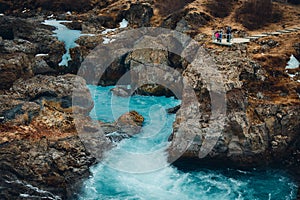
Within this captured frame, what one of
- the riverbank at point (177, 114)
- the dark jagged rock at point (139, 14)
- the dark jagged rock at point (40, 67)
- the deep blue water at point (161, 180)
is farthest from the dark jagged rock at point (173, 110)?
the dark jagged rock at point (139, 14)

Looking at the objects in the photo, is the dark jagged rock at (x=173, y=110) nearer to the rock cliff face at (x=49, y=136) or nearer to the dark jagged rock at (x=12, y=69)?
the rock cliff face at (x=49, y=136)

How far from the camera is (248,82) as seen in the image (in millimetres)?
26156

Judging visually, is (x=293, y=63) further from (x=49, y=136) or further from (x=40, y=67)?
(x=40, y=67)

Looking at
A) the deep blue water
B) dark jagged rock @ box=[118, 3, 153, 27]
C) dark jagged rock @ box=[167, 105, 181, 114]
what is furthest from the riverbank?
dark jagged rock @ box=[118, 3, 153, 27]

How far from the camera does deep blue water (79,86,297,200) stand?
20656 mm

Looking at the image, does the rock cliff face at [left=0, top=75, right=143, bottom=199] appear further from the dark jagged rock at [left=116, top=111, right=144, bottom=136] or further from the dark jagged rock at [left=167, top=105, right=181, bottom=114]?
the dark jagged rock at [left=167, top=105, right=181, bottom=114]

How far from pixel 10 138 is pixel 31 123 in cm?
256

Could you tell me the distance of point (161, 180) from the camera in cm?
2228

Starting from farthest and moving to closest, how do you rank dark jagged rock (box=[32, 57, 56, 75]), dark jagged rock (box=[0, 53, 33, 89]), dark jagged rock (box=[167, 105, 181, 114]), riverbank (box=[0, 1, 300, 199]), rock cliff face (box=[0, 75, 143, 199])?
dark jagged rock (box=[32, 57, 56, 75])
dark jagged rock (box=[167, 105, 181, 114])
dark jagged rock (box=[0, 53, 33, 89])
riverbank (box=[0, 1, 300, 199])
rock cliff face (box=[0, 75, 143, 199])

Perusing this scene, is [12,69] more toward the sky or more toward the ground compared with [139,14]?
more toward the ground

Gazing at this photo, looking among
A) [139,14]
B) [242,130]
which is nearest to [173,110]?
[242,130]

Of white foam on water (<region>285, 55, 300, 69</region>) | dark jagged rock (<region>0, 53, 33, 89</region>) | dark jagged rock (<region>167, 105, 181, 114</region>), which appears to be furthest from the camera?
dark jagged rock (<region>167, 105, 181, 114</region>)

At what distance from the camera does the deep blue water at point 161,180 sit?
20656mm

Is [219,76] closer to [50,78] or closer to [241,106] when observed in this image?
[241,106]
